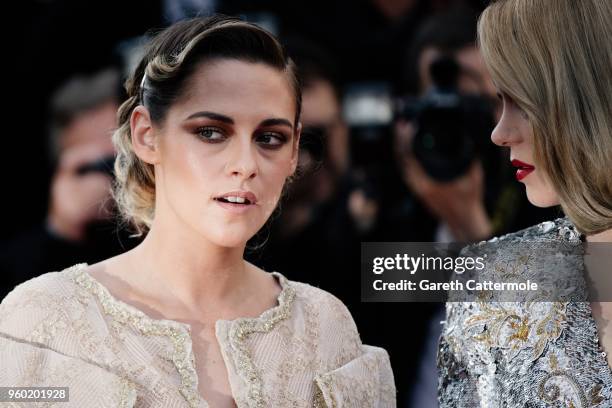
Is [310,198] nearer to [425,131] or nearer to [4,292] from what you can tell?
[425,131]

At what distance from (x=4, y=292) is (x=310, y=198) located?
1.15m

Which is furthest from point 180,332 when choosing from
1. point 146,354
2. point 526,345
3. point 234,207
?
point 526,345

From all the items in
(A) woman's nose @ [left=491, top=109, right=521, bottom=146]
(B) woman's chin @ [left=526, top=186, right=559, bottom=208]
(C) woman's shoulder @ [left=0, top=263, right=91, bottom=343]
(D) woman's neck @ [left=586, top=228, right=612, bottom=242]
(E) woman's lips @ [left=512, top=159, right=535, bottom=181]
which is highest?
(A) woman's nose @ [left=491, top=109, right=521, bottom=146]

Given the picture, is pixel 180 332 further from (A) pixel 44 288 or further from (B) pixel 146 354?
(A) pixel 44 288

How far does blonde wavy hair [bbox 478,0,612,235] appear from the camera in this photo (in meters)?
2.19

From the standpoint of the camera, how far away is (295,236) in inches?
148

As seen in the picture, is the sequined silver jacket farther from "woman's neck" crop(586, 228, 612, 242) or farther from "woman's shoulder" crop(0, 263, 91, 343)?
"woman's shoulder" crop(0, 263, 91, 343)

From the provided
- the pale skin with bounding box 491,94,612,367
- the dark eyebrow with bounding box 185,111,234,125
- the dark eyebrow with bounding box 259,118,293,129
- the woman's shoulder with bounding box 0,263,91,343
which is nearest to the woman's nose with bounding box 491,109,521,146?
the pale skin with bounding box 491,94,612,367

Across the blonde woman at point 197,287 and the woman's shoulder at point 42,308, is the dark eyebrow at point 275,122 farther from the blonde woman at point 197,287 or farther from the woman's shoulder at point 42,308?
the woman's shoulder at point 42,308

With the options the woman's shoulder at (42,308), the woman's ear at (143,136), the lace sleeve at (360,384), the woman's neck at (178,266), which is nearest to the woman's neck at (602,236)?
the lace sleeve at (360,384)

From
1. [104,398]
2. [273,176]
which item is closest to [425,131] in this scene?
[273,176]

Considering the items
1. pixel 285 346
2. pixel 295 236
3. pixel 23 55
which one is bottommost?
pixel 285 346

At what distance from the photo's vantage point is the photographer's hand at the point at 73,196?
375cm

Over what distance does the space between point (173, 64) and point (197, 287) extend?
1.72ft
